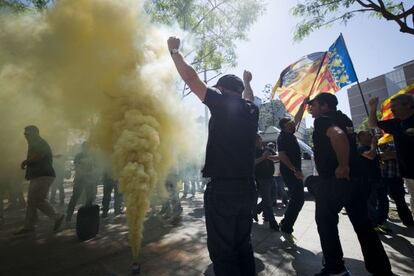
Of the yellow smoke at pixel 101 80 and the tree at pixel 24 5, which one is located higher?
the tree at pixel 24 5

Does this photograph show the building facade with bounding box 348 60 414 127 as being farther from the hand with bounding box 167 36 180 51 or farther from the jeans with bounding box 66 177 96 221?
the hand with bounding box 167 36 180 51

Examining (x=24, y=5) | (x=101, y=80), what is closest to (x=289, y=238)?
(x=101, y=80)

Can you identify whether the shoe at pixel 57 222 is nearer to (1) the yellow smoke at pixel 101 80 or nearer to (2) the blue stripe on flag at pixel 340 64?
(1) the yellow smoke at pixel 101 80

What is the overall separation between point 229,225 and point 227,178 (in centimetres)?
40

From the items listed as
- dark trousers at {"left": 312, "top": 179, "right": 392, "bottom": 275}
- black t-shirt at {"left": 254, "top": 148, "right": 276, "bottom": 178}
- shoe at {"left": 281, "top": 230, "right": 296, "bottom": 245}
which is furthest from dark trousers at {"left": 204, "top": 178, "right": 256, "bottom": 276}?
black t-shirt at {"left": 254, "top": 148, "right": 276, "bottom": 178}

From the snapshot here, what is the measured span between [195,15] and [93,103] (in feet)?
29.5

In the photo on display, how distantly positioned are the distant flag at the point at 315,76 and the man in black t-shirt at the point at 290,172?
1.77 metres

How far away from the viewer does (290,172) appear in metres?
4.98

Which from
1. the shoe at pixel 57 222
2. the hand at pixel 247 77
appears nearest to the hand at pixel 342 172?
the hand at pixel 247 77

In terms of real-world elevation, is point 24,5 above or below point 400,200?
above

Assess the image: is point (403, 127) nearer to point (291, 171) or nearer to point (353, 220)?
point (353, 220)

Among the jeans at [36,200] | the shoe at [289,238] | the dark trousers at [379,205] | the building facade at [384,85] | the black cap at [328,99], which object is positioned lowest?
the shoe at [289,238]

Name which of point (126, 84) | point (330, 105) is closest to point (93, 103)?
point (126, 84)

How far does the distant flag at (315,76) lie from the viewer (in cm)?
616
